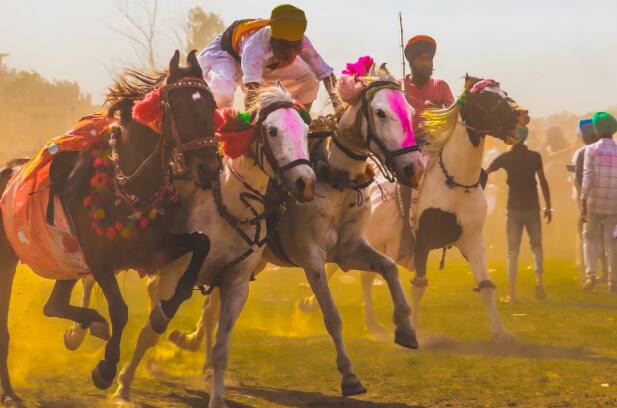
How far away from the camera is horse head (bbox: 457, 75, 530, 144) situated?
9.30 m

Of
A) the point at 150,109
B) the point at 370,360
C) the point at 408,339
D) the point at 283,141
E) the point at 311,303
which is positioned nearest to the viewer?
the point at 150,109

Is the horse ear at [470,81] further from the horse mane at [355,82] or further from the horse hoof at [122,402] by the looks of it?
the horse hoof at [122,402]

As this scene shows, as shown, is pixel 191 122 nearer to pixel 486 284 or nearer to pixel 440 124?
pixel 440 124

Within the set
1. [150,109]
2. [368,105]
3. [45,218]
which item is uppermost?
[368,105]

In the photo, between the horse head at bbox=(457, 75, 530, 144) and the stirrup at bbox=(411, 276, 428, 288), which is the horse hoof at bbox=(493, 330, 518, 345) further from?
the horse head at bbox=(457, 75, 530, 144)

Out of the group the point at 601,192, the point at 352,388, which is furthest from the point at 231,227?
the point at 601,192

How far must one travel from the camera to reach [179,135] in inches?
238

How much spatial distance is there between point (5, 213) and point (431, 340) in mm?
4475

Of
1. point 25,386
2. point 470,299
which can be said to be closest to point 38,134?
point 470,299

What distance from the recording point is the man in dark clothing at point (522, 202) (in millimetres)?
12820

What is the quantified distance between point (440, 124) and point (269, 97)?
3.27m

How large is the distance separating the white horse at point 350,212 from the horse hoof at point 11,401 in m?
1.50

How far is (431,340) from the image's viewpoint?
31.9ft

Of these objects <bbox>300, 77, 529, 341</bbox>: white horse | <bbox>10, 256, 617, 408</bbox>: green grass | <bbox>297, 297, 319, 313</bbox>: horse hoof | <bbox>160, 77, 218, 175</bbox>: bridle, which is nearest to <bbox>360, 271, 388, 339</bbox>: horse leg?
<bbox>10, 256, 617, 408</bbox>: green grass
